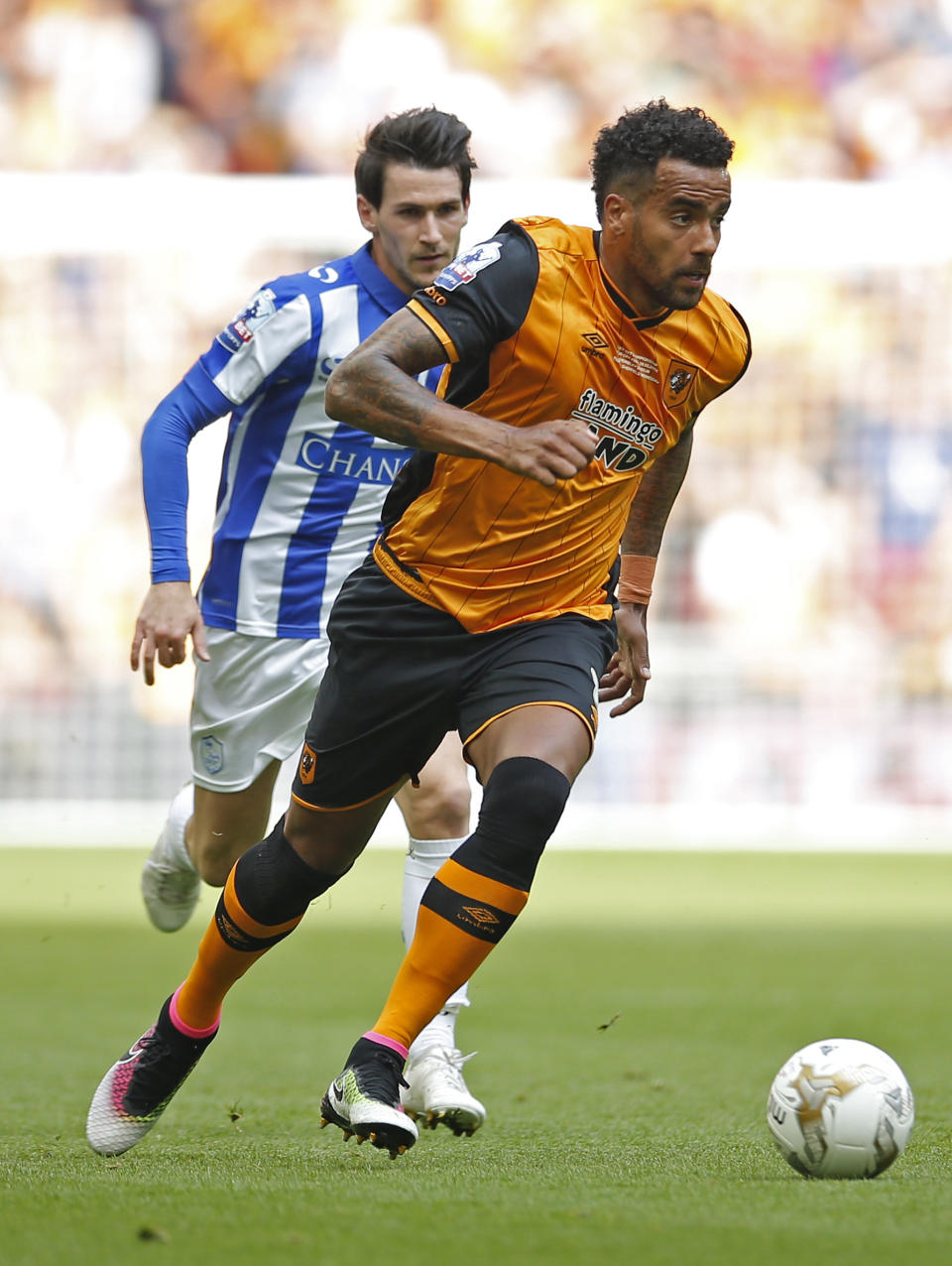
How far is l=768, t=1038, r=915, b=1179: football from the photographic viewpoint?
3363 millimetres

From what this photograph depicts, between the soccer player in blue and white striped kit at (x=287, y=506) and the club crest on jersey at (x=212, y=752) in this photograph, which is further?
the club crest on jersey at (x=212, y=752)

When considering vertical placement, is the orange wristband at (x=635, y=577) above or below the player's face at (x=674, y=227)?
below

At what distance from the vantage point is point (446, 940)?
3520 millimetres

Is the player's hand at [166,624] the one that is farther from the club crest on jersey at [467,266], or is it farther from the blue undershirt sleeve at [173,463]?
the club crest on jersey at [467,266]

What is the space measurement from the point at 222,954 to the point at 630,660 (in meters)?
1.19

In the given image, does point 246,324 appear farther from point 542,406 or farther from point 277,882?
point 277,882

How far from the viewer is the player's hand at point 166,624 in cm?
439

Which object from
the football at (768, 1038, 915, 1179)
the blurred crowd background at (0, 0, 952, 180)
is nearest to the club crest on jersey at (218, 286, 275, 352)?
the football at (768, 1038, 915, 1179)

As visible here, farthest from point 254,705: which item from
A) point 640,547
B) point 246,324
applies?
point 640,547

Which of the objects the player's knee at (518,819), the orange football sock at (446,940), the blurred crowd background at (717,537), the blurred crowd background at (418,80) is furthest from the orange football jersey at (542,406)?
the blurred crowd background at (418,80)

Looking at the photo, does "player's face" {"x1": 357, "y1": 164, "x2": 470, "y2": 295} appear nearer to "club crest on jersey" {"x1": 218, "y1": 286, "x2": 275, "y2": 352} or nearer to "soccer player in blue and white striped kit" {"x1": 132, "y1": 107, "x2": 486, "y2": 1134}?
"soccer player in blue and white striped kit" {"x1": 132, "y1": 107, "x2": 486, "y2": 1134}

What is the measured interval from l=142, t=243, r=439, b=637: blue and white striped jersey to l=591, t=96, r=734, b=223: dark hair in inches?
46.5

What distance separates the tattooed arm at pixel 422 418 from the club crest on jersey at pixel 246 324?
4.17ft

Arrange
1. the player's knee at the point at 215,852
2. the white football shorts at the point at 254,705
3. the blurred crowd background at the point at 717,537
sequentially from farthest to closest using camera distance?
the blurred crowd background at the point at 717,537 → the player's knee at the point at 215,852 → the white football shorts at the point at 254,705
